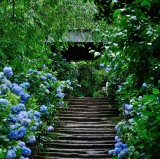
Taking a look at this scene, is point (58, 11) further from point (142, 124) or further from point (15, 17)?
point (142, 124)

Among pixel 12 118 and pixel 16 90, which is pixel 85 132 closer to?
pixel 16 90

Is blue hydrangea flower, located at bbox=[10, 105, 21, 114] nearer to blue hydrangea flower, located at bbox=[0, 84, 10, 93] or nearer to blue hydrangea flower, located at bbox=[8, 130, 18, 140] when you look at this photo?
blue hydrangea flower, located at bbox=[8, 130, 18, 140]

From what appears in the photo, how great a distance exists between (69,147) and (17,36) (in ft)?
8.79

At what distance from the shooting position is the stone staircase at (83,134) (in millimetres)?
6625

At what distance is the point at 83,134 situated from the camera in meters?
7.69

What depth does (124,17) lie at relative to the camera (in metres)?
2.30

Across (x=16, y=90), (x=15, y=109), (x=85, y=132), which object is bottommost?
(x=85, y=132)

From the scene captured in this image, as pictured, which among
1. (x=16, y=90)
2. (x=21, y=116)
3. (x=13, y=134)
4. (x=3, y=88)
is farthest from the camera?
(x=16, y=90)

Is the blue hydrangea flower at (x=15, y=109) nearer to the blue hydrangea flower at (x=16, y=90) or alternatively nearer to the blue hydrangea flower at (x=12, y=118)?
→ the blue hydrangea flower at (x=12, y=118)

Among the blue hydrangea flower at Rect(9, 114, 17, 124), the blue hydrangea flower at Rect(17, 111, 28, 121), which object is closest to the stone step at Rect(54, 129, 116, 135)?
the blue hydrangea flower at Rect(17, 111, 28, 121)

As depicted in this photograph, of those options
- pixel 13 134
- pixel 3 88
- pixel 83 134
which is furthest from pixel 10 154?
pixel 83 134

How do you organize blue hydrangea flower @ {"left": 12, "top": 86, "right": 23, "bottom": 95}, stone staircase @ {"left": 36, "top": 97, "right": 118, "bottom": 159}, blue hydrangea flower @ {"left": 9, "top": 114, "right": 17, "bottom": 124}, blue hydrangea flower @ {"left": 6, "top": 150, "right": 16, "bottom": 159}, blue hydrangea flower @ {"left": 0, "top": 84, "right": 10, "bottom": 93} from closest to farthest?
blue hydrangea flower @ {"left": 6, "top": 150, "right": 16, "bottom": 159} < blue hydrangea flower @ {"left": 9, "top": 114, "right": 17, "bottom": 124} < blue hydrangea flower @ {"left": 0, "top": 84, "right": 10, "bottom": 93} < blue hydrangea flower @ {"left": 12, "top": 86, "right": 23, "bottom": 95} < stone staircase @ {"left": 36, "top": 97, "right": 118, "bottom": 159}

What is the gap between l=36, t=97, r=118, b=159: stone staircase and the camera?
21.7 feet

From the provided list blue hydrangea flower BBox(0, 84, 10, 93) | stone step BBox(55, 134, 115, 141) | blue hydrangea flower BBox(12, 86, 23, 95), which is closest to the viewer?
blue hydrangea flower BBox(0, 84, 10, 93)
